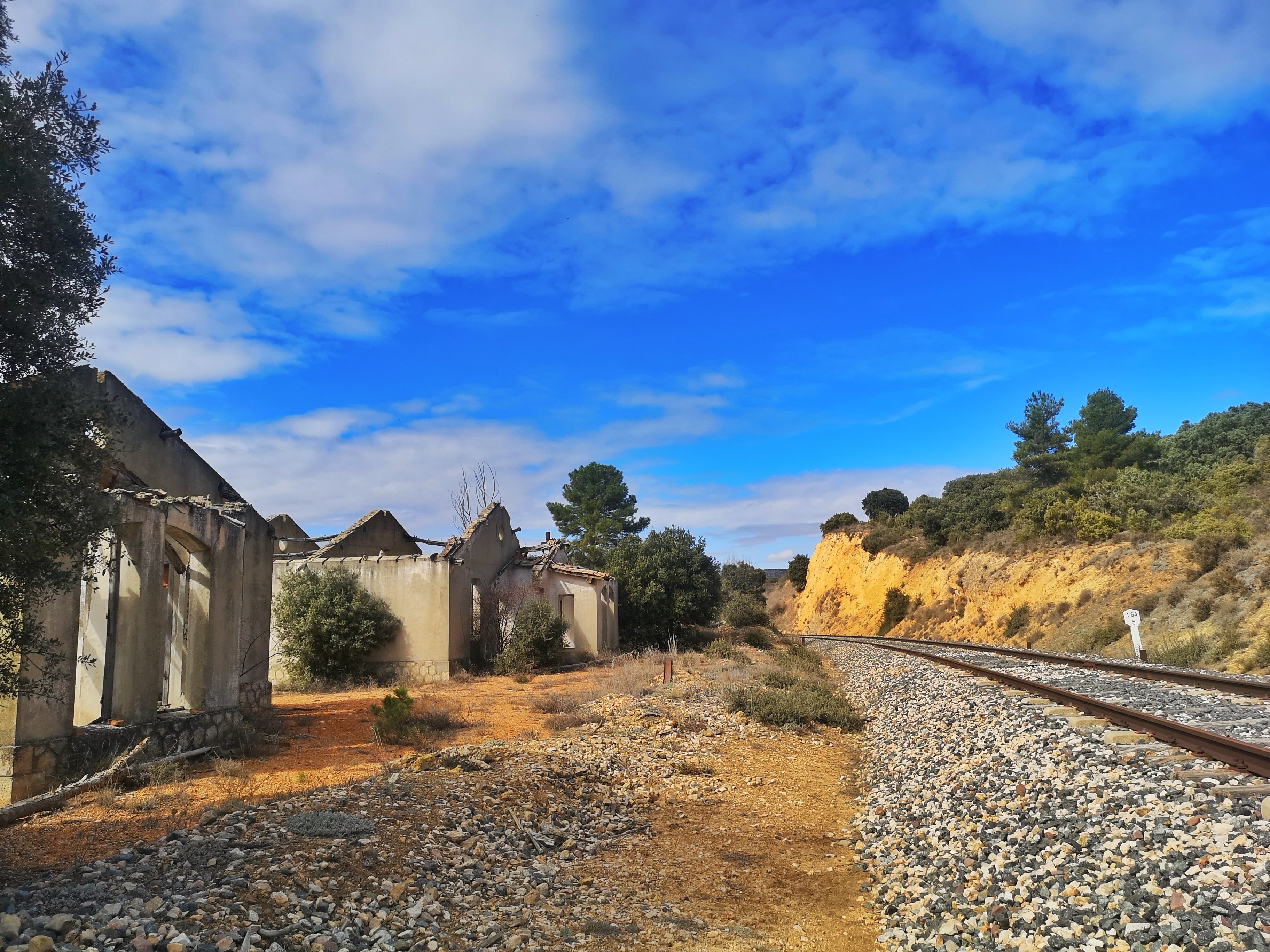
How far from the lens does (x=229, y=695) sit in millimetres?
12242

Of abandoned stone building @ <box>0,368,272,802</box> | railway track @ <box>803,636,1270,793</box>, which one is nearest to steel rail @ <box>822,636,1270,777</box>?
railway track @ <box>803,636,1270,793</box>

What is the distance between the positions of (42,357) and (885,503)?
212 ft

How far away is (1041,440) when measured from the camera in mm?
50500

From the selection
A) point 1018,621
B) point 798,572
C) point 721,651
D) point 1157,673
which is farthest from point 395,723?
point 798,572

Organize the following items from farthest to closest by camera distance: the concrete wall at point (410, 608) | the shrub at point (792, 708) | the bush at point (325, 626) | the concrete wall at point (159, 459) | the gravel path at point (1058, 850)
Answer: the concrete wall at point (410, 608), the bush at point (325, 626), the shrub at point (792, 708), the concrete wall at point (159, 459), the gravel path at point (1058, 850)

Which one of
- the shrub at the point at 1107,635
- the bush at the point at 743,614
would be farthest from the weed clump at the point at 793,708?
the bush at the point at 743,614

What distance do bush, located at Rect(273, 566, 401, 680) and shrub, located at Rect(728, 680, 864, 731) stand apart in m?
10.3

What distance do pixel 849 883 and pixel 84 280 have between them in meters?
7.99

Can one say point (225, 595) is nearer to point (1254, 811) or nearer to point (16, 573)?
point (16, 573)

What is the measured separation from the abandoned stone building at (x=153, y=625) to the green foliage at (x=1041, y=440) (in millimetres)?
46984

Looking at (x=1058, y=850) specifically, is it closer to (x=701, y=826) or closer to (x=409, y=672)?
(x=701, y=826)

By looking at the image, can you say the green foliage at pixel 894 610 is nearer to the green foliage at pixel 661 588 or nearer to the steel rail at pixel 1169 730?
the green foliage at pixel 661 588

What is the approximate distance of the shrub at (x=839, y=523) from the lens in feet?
211

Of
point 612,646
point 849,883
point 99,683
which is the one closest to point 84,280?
point 99,683
